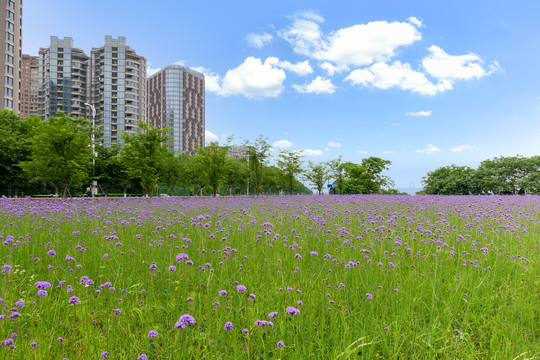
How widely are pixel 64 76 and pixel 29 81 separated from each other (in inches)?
2141

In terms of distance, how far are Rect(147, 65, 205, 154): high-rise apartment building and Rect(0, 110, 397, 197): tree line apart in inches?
3763

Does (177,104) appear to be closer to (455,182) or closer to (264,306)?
(455,182)

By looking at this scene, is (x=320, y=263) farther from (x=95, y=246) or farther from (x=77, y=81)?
(x=77, y=81)

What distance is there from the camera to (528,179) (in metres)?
38.0

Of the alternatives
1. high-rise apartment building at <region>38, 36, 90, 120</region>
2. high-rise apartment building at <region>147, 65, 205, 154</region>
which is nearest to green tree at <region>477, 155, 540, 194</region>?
high-rise apartment building at <region>38, 36, 90, 120</region>

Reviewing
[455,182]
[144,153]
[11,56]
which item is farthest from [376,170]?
[11,56]

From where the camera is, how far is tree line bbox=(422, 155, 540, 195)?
38.1 m

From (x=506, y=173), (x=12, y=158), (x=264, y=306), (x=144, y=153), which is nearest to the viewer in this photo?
(x=264, y=306)

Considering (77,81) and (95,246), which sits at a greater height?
(77,81)

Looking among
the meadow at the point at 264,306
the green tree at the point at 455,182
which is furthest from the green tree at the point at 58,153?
the green tree at the point at 455,182

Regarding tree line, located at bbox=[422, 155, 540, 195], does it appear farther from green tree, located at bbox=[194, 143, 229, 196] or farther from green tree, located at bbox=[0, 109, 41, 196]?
green tree, located at bbox=[0, 109, 41, 196]

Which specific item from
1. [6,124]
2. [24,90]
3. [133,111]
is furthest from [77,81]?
[6,124]

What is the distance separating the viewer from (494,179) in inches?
1485

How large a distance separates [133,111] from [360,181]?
9016 cm
